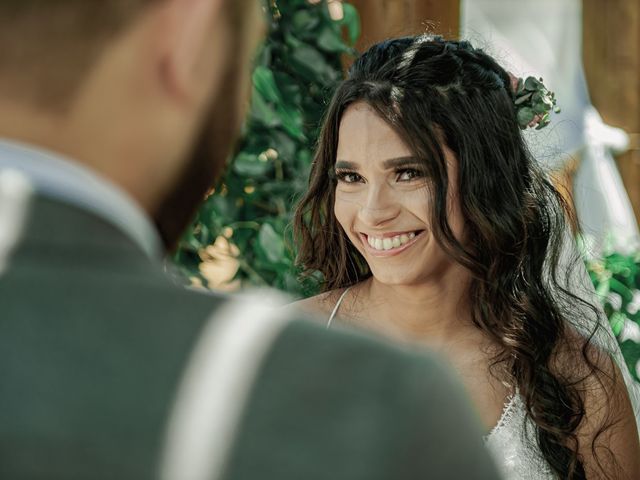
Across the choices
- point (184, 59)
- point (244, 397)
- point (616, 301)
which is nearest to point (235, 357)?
point (244, 397)

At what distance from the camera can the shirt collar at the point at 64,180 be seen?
0.70 metres

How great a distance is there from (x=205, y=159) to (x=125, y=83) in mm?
83

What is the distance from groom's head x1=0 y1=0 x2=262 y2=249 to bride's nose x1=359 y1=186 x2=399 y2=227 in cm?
202

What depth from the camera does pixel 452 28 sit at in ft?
13.3

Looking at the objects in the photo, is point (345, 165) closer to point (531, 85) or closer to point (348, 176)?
point (348, 176)

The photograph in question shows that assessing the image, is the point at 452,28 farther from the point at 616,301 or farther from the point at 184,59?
the point at 184,59

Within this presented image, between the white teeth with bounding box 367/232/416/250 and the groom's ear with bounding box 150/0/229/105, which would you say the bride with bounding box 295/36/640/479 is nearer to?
the white teeth with bounding box 367/232/416/250

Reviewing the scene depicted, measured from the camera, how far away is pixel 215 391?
2.18 ft

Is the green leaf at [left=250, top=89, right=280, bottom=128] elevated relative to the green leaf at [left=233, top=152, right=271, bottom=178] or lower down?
elevated

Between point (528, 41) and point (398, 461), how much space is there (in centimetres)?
570

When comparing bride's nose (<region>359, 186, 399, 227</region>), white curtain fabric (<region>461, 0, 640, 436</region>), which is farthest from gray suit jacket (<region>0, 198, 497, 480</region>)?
white curtain fabric (<region>461, 0, 640, 436</region>)

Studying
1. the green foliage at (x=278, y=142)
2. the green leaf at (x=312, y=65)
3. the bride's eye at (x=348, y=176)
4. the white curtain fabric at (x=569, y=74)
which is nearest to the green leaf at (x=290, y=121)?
the green foliage at (x=278, y=142)

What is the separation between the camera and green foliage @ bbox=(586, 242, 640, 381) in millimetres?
3553

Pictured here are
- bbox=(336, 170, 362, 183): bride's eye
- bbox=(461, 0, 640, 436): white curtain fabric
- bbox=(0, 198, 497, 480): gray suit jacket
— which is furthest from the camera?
bbox=(461, 0, 640, 436): white curtain fabric
